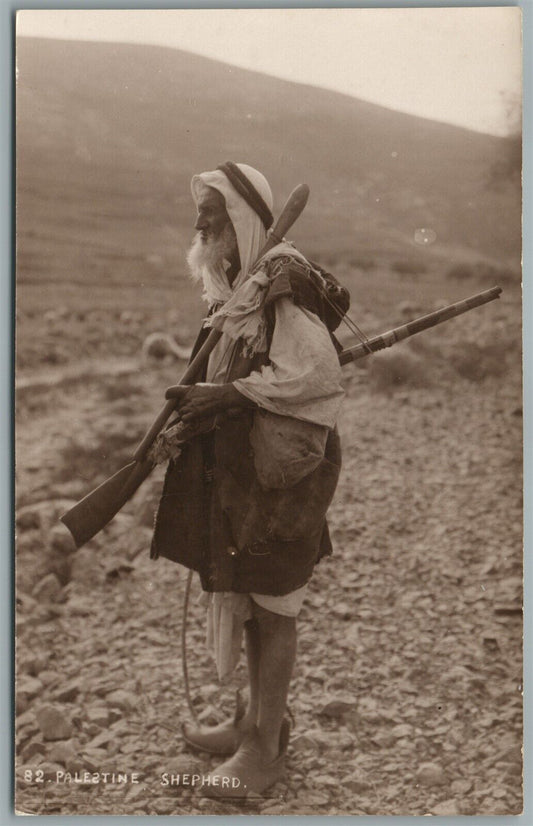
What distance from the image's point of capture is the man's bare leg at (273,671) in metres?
2.09

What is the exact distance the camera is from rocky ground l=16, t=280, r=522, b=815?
7.33 feet

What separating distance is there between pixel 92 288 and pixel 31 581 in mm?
775

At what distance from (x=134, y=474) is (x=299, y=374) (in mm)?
500

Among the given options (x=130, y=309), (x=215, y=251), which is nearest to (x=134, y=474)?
(x=130, y=309)

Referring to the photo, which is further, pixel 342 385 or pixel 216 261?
pixel 342 385

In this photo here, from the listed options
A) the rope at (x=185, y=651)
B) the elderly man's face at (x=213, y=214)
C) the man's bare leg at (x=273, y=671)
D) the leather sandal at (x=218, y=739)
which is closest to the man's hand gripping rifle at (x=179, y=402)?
the elderly man's face at (x=213, y=214)

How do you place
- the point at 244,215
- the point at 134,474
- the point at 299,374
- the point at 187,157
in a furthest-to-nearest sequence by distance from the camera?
the point at 187,157
the point at 134,474
the point at 244,215
the point at 299,374

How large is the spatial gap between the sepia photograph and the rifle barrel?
14 millimetres

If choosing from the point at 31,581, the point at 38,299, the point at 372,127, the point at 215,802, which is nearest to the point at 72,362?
the point at 38,299

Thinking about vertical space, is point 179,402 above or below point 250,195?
below

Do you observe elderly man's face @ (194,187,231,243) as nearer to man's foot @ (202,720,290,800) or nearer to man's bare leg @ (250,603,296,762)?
man's bare leg @ (250,603,296,762)

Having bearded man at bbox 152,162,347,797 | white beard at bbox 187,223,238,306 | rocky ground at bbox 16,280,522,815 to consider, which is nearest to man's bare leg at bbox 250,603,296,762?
bearded man at bbox 152,162,347,797

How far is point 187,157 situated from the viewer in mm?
2242

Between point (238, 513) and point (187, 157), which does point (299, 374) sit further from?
point (187, 157)
